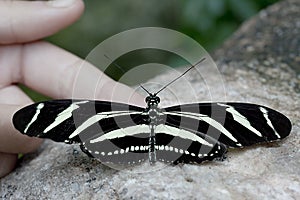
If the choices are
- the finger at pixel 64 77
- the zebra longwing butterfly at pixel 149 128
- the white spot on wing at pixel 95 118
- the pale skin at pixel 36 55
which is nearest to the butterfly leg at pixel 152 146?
the zebra longwing butterfly at pixel 149 128

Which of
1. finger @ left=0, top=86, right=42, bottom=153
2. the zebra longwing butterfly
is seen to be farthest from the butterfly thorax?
finger @ left=0, top=86, right=42, bottom=153

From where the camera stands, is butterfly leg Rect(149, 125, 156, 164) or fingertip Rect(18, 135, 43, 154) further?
fingertip Rect(18, 135, 43, 154)

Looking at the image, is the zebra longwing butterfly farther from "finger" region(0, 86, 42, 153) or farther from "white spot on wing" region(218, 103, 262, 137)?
"finger" region(0, 86, 42, 153)

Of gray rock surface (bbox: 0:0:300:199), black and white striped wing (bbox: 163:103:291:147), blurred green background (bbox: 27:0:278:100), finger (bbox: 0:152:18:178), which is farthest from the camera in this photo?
blurred green background (bbox: 27:0:278:100)

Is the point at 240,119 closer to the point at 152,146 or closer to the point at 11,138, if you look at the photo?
the point at 152,146

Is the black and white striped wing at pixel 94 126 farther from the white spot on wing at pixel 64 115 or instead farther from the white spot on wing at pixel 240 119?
the white spot on wing at pixel 240 119

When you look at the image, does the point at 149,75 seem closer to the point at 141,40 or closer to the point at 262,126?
the point at 262,126

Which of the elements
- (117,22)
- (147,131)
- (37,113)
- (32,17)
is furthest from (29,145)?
(117,22)
